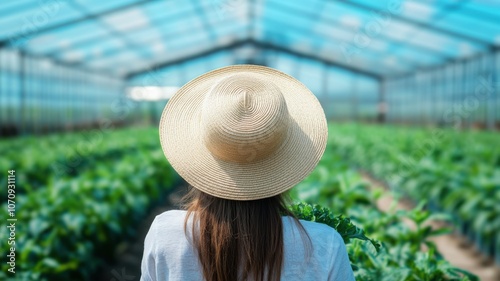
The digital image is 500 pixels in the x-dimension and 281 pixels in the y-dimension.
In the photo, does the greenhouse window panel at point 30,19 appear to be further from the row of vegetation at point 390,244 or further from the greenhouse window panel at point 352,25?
the row of vegetation at point 390,244

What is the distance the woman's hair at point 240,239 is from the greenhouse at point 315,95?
29 centimetres

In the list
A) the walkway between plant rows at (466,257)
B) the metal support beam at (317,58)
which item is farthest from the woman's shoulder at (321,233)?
the metal support beam at (317,58)

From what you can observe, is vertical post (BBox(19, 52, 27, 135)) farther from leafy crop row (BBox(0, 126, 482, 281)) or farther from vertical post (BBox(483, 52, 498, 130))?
vertical post (BBox(483, 52, 498, 130))

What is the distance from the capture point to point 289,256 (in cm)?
140

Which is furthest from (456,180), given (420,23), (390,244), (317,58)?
(317,58)

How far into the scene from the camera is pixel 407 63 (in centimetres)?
2169

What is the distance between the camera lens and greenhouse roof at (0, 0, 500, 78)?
12.5 m

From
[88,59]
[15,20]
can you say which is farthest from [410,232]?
[88,59]

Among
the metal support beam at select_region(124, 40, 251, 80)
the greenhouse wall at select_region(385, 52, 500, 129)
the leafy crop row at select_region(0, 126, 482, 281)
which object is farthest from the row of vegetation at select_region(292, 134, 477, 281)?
the metal support beam at select_region(124, 40, 251, 80)

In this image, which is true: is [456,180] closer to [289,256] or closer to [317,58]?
[289,256]

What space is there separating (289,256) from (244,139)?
0.31 m

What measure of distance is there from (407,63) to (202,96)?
2116 cm

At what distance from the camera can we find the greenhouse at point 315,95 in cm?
346

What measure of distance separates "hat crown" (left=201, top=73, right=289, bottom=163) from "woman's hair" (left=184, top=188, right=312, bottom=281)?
13 centimetres
